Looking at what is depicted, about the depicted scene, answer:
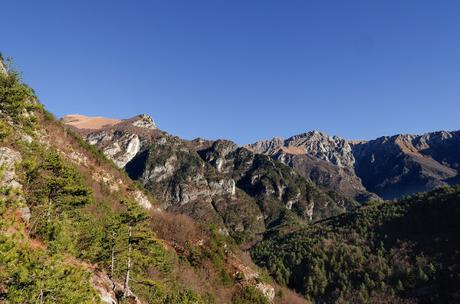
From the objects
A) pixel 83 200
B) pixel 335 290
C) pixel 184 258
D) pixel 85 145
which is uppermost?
pixel 85 145

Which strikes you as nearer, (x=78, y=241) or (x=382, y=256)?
(x=78, y=241)

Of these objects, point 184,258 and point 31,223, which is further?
point 184,258

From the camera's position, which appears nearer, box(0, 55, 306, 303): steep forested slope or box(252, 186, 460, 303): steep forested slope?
box(0, 55, 306, 303): steep forested slope

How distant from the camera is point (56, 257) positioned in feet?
47.6

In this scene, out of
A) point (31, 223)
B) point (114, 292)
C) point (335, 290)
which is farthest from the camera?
point (335, 290)

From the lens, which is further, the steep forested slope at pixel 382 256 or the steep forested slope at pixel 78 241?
the steep forested slope at pixel 382 256

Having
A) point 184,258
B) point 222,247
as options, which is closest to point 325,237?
point 222,247

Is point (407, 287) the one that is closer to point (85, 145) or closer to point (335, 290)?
point (335, 290)

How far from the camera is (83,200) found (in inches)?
1164

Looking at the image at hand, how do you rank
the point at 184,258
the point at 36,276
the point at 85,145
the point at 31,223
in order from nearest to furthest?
the point at 36,276 → the point at 31,223 → the point at 184,258 → the point at 85,145

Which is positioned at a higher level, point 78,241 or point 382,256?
point 78,241

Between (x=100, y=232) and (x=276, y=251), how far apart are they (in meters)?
138

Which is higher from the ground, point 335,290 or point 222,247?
point 222,247

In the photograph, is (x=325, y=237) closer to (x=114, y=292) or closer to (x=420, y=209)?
(x=420, y=209)
